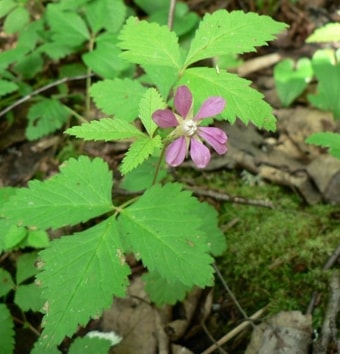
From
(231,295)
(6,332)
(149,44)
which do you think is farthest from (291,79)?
(6,332)

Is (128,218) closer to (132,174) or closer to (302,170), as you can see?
(132,174)

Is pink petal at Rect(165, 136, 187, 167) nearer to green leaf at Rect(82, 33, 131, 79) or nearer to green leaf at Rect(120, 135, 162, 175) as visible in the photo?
green leaf at Rect(120, 135, 162, 175)

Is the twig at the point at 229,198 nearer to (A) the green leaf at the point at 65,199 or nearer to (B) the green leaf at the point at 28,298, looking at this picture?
(A) the green leaf at the point at 65,199

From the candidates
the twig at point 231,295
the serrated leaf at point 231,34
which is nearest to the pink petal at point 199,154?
the serrated leaf at point 231,34

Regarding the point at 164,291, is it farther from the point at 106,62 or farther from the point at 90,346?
the point at 106,62

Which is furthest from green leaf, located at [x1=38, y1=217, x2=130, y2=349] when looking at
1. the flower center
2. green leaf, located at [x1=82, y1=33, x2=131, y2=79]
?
green leaf, located at [x1=82, y1=33, x2=131, y2=79]

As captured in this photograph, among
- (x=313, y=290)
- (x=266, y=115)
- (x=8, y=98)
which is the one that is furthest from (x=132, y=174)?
(x=8, y=98)
